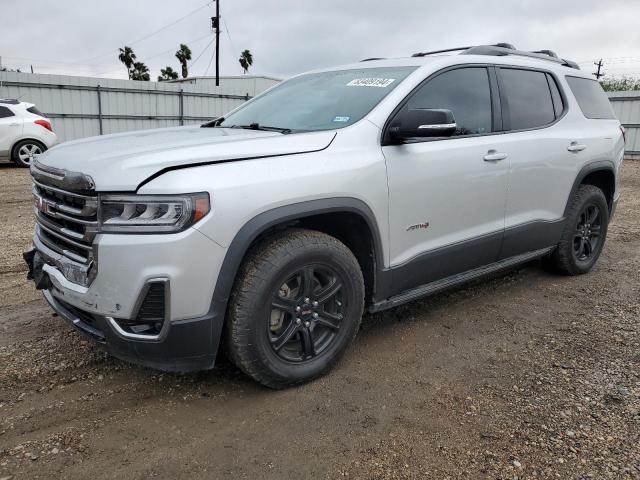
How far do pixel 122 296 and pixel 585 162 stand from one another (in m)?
3.91

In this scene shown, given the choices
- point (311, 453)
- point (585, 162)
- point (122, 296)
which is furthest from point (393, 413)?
point (585, 162)

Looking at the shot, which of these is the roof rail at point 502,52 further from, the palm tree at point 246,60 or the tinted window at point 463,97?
the palm tree at point 246,60

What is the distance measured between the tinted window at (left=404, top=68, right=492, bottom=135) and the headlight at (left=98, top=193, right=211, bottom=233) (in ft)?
5.30

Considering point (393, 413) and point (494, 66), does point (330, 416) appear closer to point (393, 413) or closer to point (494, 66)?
point (393, 413)

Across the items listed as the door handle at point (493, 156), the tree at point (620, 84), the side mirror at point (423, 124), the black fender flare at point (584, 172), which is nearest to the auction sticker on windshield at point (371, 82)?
the side mirror at point (423, 124)

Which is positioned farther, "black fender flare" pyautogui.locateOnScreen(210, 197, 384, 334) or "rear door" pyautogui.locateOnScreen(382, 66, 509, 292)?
"rear door" pyautogui.locateOnScreen(382, 66, 509, 292)

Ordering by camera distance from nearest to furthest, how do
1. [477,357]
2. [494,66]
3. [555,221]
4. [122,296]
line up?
A: [122,296]
[477,357]
[494,66]
[555,221]

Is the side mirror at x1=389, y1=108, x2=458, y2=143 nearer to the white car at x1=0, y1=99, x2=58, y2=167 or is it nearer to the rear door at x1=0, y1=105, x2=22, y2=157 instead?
the white car at x1=0, y1=99, x2=58, y2=167

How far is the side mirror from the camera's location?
2973 mm

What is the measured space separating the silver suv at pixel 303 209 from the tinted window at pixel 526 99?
0.06ft

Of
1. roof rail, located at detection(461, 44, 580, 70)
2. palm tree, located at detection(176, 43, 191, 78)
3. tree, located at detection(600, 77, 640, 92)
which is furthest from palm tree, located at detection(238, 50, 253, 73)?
roof rail, located at detection(461, 44, 580, 70)

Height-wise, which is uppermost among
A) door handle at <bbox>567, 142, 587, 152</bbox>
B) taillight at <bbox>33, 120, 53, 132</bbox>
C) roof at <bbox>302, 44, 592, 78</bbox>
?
roof at <bbox>302, 44, 592, 78</bbox>

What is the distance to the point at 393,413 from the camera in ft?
8.93

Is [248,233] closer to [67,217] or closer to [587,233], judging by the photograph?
[67,217]
